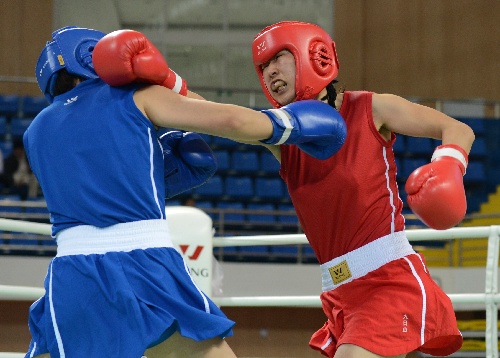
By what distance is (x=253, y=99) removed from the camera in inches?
408

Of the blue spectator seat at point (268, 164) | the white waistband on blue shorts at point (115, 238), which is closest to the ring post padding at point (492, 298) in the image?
the white waistband on blue shorts at point (115, 238)

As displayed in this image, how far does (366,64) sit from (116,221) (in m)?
9.44

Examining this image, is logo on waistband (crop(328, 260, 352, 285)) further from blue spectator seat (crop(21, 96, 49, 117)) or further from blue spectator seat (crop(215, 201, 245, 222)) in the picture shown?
blue spectator seat (crop(21, 96, 49, 117))

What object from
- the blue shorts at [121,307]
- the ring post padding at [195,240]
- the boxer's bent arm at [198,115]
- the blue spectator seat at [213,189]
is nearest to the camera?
the blue shorts at [121,307]

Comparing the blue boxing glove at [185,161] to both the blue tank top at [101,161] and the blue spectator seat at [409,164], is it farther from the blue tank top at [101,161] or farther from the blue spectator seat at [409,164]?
the blue spectator seat at [409,164]

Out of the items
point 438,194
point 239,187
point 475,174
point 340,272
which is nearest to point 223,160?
point 239,187

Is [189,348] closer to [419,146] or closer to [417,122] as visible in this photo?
[417,122]

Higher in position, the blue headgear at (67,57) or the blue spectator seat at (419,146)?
the blue headgear at (67,57)

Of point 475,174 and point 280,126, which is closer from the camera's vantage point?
point 280,126

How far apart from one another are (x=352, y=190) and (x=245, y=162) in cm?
691

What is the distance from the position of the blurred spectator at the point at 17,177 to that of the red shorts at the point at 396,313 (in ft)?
20.4

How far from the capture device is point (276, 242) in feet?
11.5

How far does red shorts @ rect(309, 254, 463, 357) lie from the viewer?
2139mm

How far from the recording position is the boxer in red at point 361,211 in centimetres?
216
